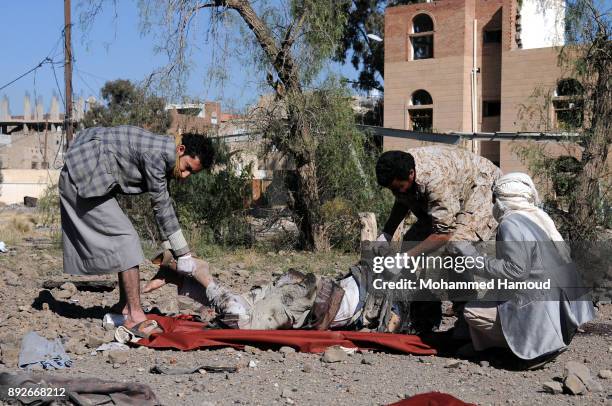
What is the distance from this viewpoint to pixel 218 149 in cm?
1361

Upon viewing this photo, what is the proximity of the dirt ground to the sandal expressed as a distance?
138 mm

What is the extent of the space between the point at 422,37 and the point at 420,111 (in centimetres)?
317

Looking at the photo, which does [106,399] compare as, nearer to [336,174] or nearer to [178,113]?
[336,174]

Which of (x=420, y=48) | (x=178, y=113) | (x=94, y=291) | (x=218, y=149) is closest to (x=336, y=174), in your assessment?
(x=218, y=149)

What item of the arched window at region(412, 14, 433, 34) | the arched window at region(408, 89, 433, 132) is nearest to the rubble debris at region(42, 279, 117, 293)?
the arched window at region(408, 89, 433, 132)

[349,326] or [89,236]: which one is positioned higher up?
[89,236]

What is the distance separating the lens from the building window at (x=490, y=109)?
101ft

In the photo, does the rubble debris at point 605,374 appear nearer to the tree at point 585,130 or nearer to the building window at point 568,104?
the tree at point 585,130

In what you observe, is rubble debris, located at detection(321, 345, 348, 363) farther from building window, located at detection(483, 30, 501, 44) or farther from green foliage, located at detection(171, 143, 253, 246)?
building window, located at detection(483, 30, 501, 44)

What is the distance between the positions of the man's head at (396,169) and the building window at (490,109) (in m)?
26.2

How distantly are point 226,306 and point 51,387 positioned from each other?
5.98 feet

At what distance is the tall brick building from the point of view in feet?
94.7

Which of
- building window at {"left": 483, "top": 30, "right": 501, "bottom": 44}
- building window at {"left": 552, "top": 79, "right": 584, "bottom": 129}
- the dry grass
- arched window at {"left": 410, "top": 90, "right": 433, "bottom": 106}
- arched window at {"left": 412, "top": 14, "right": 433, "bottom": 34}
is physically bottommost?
the dry grass

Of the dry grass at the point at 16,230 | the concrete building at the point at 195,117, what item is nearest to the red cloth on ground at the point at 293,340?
the concrete building at the point at 195,117
